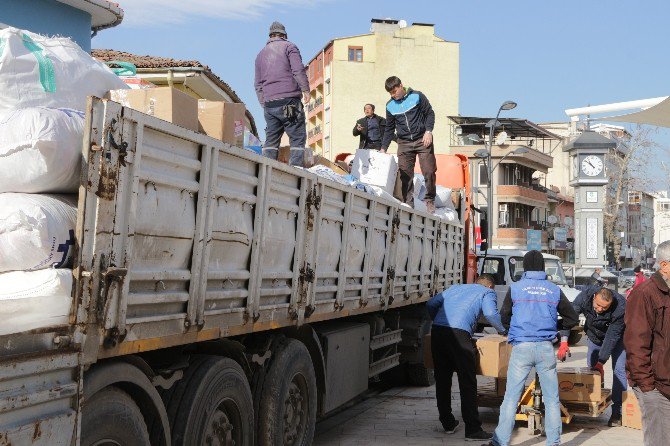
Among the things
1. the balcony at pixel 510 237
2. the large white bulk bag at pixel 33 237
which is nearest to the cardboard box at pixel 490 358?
the large white bulk bag at pixel 33 237

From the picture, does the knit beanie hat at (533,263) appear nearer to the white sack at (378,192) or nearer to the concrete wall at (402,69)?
the white sack at (378,192)

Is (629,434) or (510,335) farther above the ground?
(510,335)

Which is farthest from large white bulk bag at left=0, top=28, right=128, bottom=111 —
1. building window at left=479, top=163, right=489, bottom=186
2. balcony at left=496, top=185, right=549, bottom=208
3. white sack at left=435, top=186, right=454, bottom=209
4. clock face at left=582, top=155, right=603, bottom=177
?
building window at left=479, top=163, right=489, bottom=186

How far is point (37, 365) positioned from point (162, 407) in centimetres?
129

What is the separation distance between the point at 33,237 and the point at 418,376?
9.09 metres

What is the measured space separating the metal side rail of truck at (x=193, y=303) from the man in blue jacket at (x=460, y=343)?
925 mm

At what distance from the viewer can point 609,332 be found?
10.0 m

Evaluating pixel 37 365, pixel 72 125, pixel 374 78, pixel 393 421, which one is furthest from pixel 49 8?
pixel 374 78

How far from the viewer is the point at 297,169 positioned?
21.5 ft

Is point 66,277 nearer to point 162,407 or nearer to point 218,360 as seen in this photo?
point 162,407

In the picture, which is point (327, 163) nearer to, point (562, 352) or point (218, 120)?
point (562, 352)

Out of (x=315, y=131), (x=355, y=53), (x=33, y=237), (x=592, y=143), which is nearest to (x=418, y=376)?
(x=33, y=237)

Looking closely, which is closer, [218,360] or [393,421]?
[218,360]

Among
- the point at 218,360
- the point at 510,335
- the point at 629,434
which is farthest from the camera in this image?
the point at 629,434
